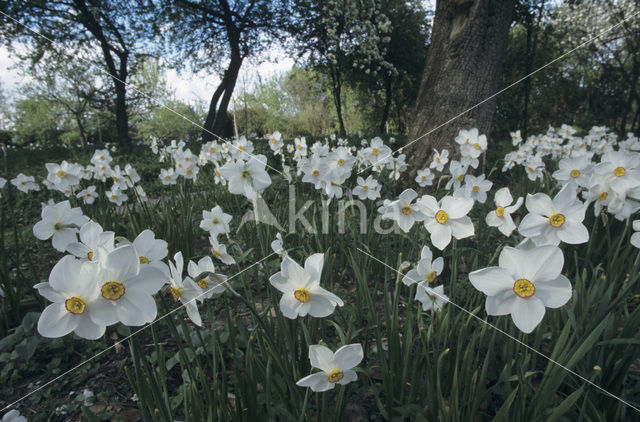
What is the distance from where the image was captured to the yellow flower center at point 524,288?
3.07ft

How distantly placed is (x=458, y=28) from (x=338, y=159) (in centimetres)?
291

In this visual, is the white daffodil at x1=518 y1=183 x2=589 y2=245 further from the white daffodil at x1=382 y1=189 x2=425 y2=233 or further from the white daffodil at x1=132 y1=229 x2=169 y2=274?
the white daffodil at x1=132 y1=229 x2=169 y2=274

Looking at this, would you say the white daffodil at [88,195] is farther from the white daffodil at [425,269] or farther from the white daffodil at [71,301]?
the white daffodil at [425,269]

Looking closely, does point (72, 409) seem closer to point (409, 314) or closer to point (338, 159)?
point (409, 314)

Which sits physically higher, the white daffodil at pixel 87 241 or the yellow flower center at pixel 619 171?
the yellow flower center at pixel 619 171

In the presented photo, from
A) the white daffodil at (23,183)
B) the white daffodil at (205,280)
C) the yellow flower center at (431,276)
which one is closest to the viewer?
the white daffodil at (205,280)

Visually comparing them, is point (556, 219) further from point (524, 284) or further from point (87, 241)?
point (87, 241)

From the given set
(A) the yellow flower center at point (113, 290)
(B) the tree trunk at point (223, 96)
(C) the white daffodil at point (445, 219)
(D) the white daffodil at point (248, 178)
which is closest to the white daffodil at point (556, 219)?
(C) the white daffodil at point (445, 219)

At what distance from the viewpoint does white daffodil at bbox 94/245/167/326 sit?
2.45 ft

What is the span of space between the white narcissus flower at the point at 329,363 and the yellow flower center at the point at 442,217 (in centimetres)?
73

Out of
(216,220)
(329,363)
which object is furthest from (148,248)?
(216,220)

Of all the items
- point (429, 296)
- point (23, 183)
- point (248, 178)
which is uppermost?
point (248, 178)

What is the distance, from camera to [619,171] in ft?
5.35

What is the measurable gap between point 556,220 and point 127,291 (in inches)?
54.3
